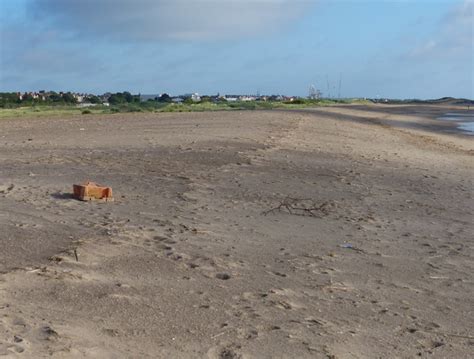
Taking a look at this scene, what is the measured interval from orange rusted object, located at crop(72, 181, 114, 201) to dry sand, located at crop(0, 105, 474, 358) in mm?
192

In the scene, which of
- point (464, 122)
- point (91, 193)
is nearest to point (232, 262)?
point (91, 193)

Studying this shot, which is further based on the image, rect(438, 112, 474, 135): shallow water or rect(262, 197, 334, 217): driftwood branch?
rect(438, 112, 474, 135): shallow water

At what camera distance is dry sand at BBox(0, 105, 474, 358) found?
4.08m

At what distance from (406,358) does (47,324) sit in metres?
2.18

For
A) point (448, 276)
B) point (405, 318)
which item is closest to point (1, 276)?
point (405, 318)

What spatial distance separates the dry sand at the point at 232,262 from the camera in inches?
161

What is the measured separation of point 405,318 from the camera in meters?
4.59

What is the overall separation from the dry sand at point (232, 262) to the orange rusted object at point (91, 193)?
19 centimetres

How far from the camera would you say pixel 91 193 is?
8016mm

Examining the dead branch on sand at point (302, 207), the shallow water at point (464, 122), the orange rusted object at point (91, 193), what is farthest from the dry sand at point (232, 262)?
the shallow water at point (464, 122)

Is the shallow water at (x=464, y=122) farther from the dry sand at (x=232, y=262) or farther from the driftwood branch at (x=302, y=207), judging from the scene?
the driftwood branch at (x=302, y=207)

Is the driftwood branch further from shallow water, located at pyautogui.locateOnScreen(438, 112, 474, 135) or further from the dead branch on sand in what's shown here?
shallow water, located at pyautogui.locateOnScreen(438, 112, 474, 135)

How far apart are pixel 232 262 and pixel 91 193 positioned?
9.49ft

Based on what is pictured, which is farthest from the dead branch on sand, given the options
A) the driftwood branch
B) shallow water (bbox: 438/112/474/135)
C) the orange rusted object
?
shallow water (bbox: 438/112/474/135)
